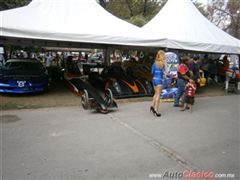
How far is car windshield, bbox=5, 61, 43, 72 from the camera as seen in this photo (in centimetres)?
1056

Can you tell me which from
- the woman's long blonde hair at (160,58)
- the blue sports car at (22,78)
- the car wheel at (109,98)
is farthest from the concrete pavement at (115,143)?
the blue sports car at (22,78)

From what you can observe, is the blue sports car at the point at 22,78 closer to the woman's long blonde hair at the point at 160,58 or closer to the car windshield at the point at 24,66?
the car windshield at the point at 24,66

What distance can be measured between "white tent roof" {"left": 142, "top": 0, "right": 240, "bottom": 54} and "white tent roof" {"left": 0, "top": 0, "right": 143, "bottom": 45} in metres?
1.35

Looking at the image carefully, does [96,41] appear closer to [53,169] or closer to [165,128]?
[165,128]

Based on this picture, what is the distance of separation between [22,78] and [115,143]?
20.0ft

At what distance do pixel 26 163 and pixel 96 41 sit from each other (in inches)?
218

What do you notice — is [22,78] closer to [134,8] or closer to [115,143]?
[115,143]

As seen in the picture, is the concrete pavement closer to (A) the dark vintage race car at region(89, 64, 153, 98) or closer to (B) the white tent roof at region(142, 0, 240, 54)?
(A) the dark vintage race car at region(89, 64, 153, 98)

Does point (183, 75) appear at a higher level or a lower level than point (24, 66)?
higher

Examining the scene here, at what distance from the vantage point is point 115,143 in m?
4.85

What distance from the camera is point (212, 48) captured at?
10.6 metres

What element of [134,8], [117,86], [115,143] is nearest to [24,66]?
[117,86]

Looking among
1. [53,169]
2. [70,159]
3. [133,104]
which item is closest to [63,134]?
[70,159]

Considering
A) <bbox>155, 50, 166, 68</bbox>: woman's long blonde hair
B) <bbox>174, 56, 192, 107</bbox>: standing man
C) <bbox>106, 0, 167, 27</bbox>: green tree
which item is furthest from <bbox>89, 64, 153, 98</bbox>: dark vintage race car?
<bbox>106, 0, 167, 27</bbox>: green tree
